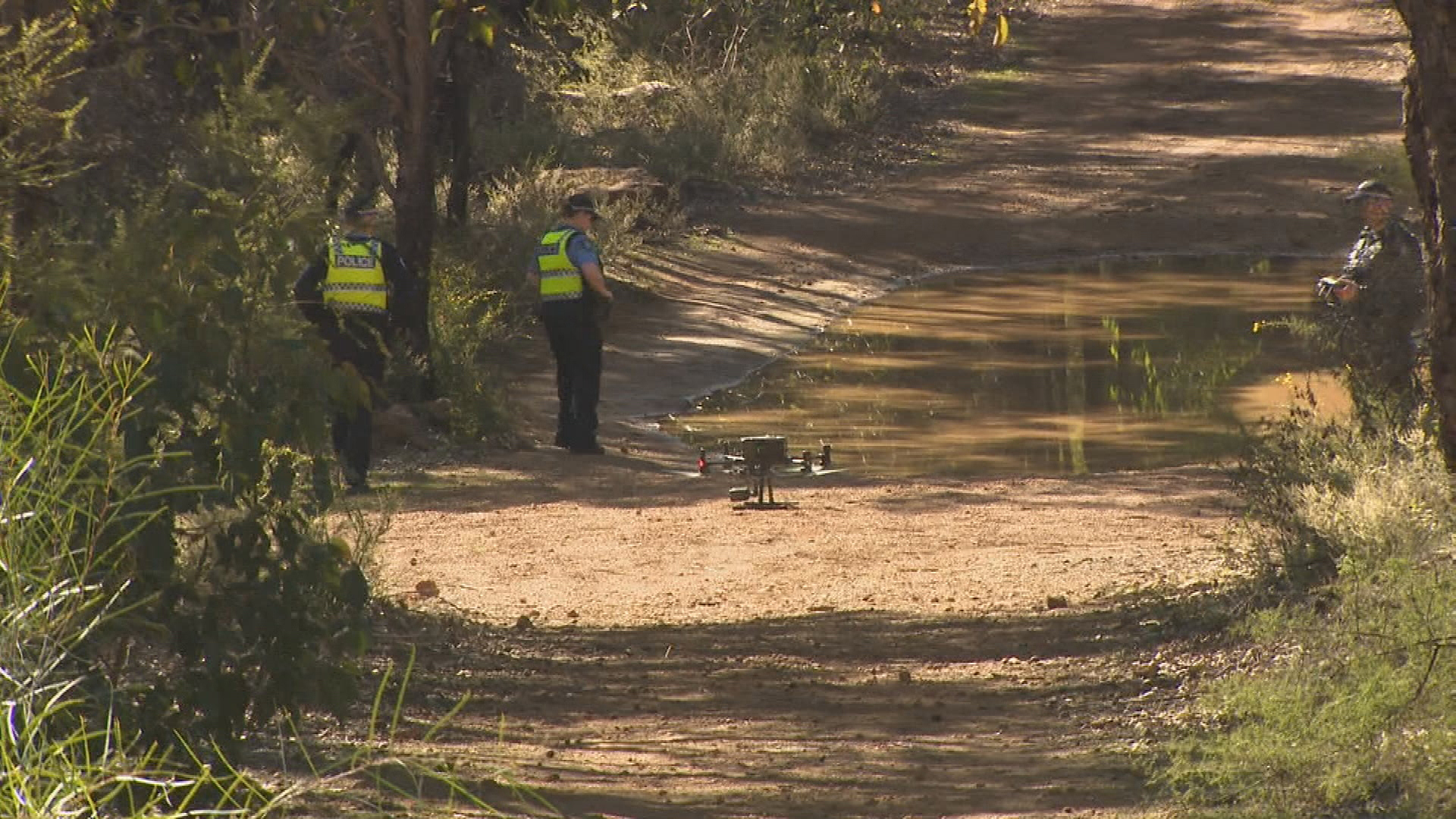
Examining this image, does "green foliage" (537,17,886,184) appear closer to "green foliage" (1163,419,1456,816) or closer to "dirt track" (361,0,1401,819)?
"dirt track" (361,0,1401,819)

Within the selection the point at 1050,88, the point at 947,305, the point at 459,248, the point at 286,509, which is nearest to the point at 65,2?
the point at 286,509

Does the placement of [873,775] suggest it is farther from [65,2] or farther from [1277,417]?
[1277,417]

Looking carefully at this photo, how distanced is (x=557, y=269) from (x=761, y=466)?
2.89m

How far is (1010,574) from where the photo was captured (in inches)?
435

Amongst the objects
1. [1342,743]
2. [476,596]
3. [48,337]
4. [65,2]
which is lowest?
[476,596]

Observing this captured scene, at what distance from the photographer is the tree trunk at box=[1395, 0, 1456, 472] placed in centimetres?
838

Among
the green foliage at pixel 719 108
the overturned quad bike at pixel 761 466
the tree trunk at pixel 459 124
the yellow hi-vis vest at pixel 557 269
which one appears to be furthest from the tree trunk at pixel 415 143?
the green foliage at pixel 719 108

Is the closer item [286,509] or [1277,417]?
[286,509]

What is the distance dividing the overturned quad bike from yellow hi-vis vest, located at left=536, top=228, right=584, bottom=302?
1.54 meters

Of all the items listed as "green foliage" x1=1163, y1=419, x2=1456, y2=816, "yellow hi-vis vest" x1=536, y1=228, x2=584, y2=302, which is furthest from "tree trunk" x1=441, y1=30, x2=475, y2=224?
"green foliage" x1=1163, y1=419, x2=1456, y2=816

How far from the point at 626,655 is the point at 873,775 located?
95.5 inches

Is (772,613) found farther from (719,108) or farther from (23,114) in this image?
(719,108)

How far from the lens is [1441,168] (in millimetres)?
8414

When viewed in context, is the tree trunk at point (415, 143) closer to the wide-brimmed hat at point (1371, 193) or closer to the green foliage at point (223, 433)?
the wide-brimmed hat at point (1371, 193)
